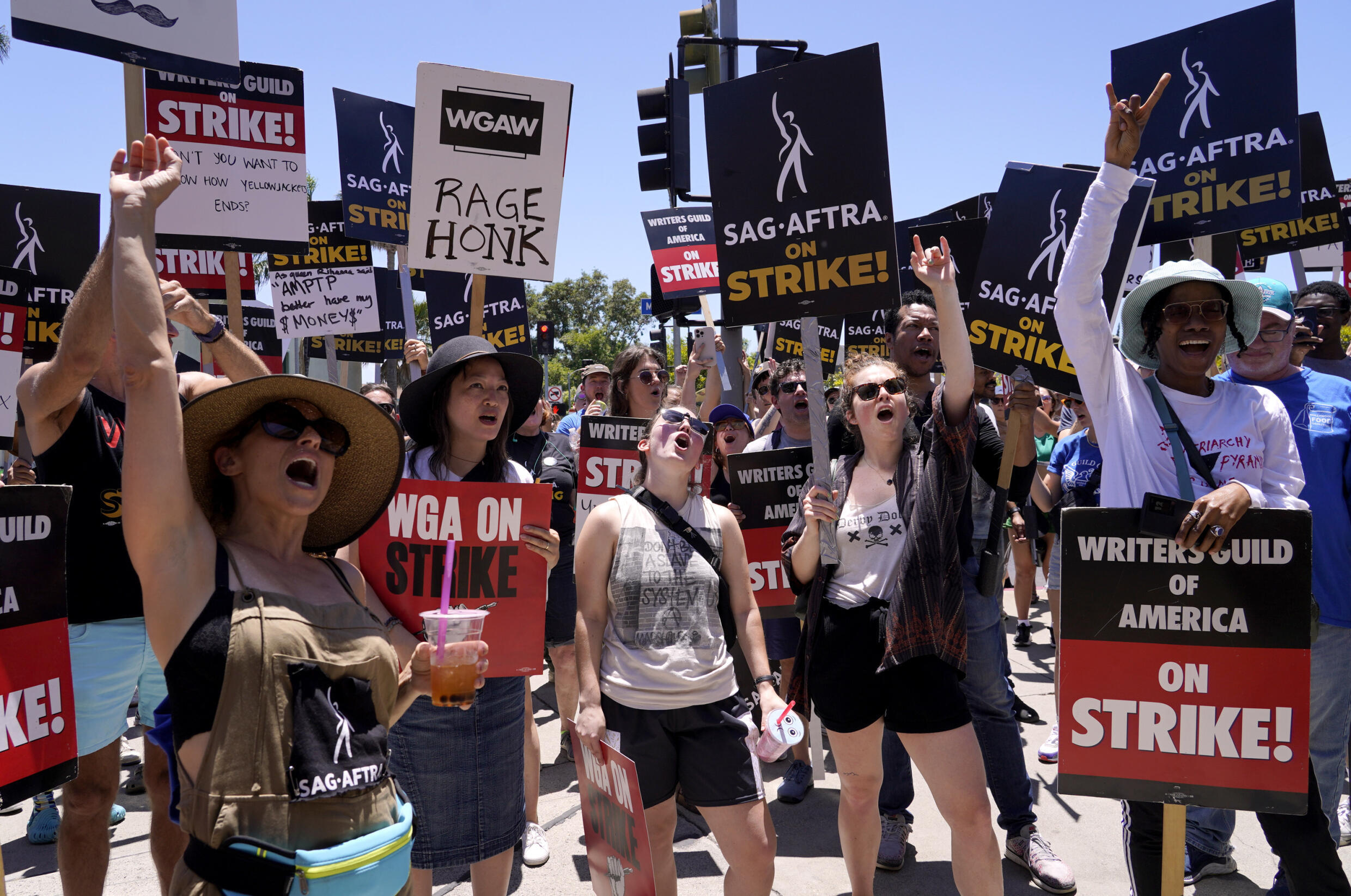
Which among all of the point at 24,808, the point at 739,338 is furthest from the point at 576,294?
the point at 24,808

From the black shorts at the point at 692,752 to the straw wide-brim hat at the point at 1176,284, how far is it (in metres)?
1.79

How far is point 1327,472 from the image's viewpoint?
3.73m

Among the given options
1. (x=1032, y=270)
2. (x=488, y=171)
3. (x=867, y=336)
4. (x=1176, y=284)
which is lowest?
(x=1176, y=284)

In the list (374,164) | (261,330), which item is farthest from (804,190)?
(261,330)

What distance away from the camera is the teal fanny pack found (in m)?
1.87

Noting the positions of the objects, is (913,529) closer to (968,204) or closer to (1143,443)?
(1143,443)

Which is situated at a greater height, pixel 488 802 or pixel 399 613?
pixel 399 613

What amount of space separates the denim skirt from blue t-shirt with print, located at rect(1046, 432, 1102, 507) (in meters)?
4.66

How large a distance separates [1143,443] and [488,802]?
234cm

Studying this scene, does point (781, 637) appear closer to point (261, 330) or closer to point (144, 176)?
point (144, 176)

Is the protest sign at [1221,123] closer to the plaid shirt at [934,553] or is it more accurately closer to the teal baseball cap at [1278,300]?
the teal baseball cap at [1278,300]

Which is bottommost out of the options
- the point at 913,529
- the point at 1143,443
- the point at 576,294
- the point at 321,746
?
the point at 321,746

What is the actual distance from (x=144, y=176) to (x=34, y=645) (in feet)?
4.00

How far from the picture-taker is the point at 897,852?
169 inches
